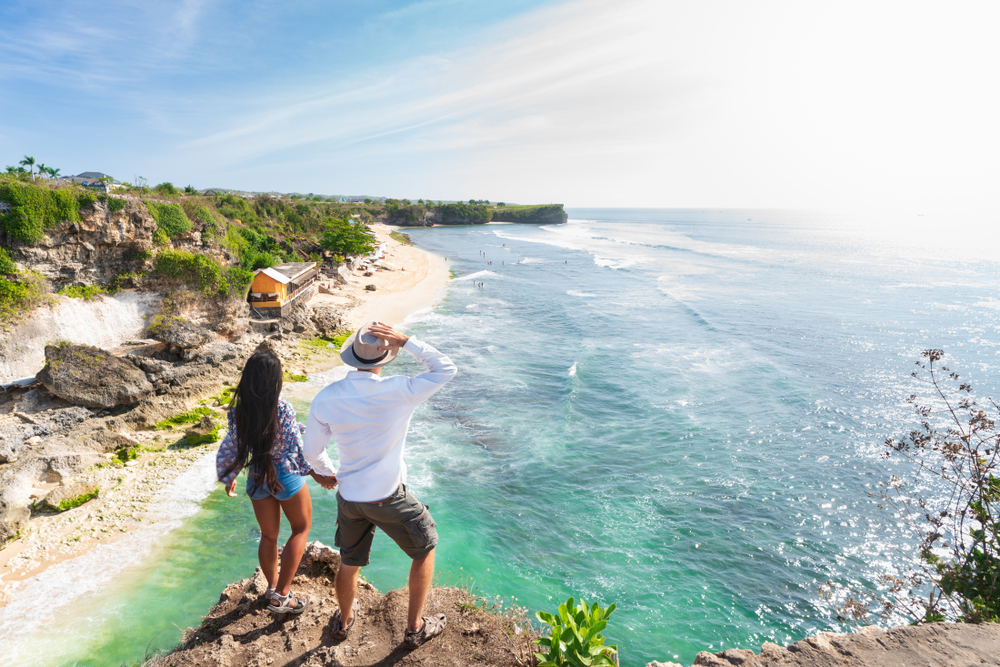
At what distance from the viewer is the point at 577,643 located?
340 cm

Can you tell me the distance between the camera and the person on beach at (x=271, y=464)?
137 inches

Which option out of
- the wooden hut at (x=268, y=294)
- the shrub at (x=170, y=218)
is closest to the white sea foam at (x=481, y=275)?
the wooden hut at (x=268, y=294)

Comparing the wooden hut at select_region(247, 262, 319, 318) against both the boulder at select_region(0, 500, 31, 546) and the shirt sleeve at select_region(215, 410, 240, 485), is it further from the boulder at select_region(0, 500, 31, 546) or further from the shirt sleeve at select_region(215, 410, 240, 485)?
the shirt sleeve at select_region(215, 410, 240, 485)

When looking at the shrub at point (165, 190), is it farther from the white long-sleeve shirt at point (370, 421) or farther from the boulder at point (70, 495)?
the white long-sleeve shirt at point (370, 421)

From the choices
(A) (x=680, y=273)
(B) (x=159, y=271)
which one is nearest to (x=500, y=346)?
(B) (x=159, y=271)

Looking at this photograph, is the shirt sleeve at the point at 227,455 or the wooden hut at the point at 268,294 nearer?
the shirt sleeve at the point at 227,455

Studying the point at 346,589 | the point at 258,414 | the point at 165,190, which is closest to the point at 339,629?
the point at 346,589

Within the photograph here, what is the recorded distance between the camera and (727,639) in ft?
26.4

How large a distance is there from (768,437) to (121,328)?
23324 mm

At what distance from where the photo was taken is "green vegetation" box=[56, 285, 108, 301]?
1533 cm

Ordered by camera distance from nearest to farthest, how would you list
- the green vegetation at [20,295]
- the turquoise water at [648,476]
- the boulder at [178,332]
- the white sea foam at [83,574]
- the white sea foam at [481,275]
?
1. the white sea foam at [83,574]
2. the turquoise water at [648,476]
3. the green vegetation at [20,295]
4. the boulder at [178,332]
5. the white sea foam at [481,275]

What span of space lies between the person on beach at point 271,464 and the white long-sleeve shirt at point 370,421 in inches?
13.2

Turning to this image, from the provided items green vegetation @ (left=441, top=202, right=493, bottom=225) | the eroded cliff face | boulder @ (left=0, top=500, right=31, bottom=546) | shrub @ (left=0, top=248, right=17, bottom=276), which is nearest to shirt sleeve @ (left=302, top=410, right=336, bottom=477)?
boulder @ (left=0, top=500, right=31, bottom=546)

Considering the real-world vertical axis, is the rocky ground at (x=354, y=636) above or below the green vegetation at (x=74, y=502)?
above
